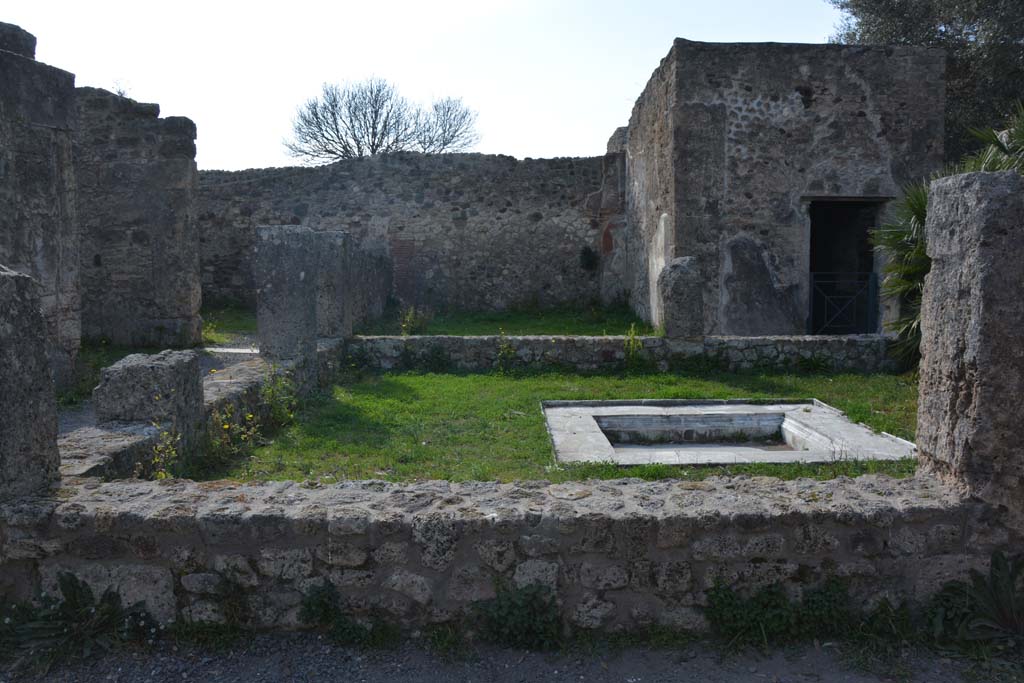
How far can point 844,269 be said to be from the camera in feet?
49.5

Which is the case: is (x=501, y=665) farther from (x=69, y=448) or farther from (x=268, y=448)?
(x=268, y=448)

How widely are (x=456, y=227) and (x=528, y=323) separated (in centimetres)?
304

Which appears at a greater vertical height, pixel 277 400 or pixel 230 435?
pixel 277 400

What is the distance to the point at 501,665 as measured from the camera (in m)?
3.30

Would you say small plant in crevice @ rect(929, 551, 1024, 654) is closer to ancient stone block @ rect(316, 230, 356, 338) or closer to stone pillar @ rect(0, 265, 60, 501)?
stone pillar @ rect(0, 265, 60, 501)

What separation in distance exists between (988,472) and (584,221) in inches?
543

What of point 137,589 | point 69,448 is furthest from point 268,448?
point 137,589

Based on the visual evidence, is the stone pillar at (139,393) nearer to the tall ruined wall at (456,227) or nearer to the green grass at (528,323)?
the green grass at (528,323)

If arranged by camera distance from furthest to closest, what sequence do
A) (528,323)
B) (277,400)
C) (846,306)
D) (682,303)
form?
(528,323) < (846,306) < (682,303) < (277,400)

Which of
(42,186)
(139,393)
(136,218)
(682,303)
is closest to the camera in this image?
(139,393)

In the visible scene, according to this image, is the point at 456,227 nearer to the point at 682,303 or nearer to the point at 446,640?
the point at 682,303

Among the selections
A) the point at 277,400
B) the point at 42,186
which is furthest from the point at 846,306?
the point at 42,186

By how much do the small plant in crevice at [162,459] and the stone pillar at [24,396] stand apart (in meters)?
1.19

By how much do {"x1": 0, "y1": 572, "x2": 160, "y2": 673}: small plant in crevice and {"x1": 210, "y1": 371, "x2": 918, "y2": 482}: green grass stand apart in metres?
2.04
